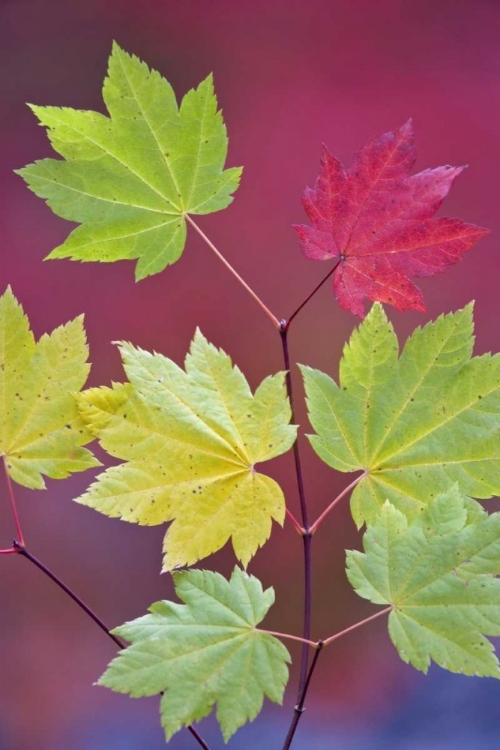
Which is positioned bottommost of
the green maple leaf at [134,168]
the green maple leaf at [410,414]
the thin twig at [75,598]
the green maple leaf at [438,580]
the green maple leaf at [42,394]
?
the green maple leaf at [438,580]

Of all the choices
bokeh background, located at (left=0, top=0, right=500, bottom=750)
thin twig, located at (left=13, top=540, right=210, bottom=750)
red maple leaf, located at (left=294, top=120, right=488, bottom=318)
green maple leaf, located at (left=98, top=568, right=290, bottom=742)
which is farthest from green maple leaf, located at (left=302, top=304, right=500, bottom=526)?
bokeh background, located at (left=0, top=0, right=500, bottom=750)

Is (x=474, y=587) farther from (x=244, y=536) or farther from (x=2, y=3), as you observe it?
(x=2, y=3)

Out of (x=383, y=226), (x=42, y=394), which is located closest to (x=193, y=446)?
(x=42, y=394)

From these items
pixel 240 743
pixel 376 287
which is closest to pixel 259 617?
pixel 376 287

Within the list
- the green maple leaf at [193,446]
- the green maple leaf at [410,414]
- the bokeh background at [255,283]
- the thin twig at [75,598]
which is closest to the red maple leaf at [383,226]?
the green maple leaf at [410,414]

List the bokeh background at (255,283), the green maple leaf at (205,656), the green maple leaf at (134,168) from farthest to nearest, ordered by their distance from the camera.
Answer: the bokeh background at (255,283) < the green maple leaf at (134,168) < the green maple leaf at (205,656)

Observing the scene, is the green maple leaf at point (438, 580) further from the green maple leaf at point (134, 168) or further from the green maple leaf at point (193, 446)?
the green maple leaf at point (134, 168)
